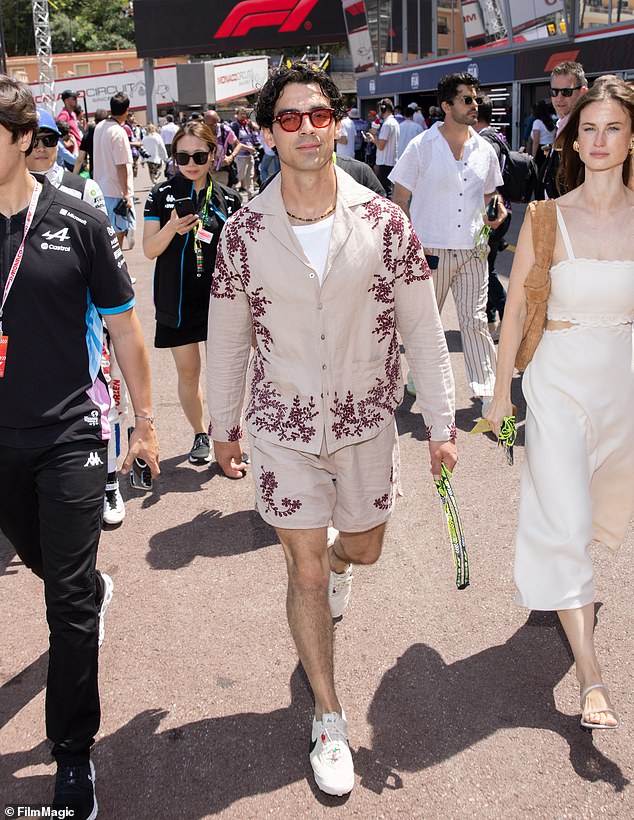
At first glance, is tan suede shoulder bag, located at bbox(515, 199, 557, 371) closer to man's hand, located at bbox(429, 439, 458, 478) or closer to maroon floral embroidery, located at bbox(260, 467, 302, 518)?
man's hand, located at bbox(429, 439, 458, 478)

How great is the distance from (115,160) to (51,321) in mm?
7682

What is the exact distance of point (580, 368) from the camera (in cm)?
342

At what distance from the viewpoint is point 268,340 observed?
124 inches

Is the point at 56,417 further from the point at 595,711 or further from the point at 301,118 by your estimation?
the point at 595,711

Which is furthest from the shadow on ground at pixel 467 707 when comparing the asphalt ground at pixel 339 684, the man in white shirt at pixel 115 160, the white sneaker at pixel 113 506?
the man in white shirt at pixel 115 160

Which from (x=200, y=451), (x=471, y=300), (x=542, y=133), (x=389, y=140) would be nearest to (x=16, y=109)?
(x=200, y=451)

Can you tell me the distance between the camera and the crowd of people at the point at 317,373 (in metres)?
2.87

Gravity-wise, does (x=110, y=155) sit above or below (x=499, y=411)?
above

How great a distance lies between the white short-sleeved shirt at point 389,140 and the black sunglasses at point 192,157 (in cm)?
1318

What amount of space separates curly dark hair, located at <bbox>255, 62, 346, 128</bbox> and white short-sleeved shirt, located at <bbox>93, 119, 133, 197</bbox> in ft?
23.8

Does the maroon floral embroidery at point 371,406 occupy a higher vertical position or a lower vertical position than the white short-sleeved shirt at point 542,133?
lower

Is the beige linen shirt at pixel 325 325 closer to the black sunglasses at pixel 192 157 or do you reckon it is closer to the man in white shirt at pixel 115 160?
the black sunglasses at pixel 192 157

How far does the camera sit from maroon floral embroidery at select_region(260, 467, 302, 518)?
3.13 m

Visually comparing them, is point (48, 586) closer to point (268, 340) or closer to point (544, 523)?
point (268, 340)
